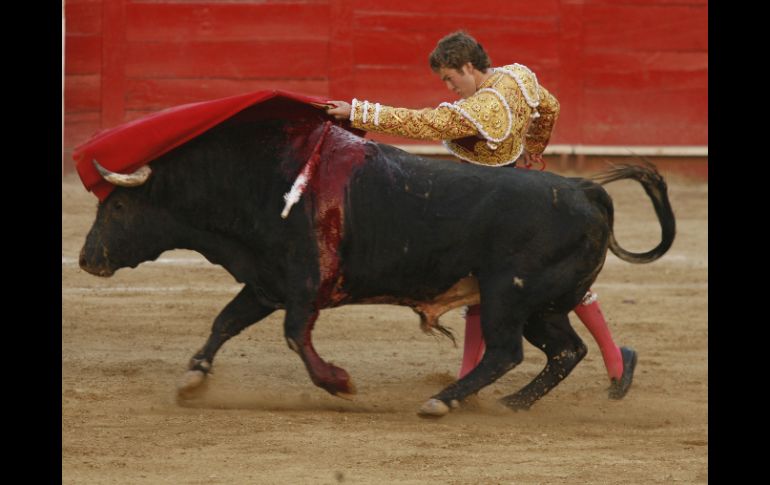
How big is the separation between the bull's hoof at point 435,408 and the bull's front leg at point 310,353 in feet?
0.82

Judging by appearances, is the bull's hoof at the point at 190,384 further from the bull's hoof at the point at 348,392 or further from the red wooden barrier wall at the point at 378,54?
the red wooden barrier wall at the point at 378,54

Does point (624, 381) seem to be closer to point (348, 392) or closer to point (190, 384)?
point (348, 392)

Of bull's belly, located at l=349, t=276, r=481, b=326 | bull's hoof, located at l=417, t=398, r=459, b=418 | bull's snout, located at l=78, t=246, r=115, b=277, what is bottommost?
bull's hoof, located at l=417, t=398, r=459, b=418

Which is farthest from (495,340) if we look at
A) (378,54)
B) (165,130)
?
(378,54)

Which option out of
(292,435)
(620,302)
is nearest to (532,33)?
(620,302)

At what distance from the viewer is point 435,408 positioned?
4609 mm

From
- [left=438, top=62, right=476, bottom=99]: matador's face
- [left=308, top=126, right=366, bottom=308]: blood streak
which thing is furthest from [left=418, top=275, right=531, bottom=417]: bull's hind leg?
[left=438, top=62, right=476, bottom=99]: matador's face

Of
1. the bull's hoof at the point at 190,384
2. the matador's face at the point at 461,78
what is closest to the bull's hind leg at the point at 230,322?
the bull's hoof at the point at 190,384

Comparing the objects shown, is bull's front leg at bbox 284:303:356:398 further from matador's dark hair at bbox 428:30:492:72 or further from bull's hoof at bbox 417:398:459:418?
matador's dark hair at bbox 428:30:492:72

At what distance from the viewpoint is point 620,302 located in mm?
7012

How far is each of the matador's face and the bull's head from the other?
3.41 feet

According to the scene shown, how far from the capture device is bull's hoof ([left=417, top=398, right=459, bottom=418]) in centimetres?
461

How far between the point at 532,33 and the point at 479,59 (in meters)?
5.22

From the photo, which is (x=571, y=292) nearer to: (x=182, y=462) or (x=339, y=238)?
(x=339, y=238)
